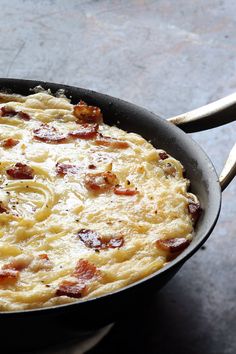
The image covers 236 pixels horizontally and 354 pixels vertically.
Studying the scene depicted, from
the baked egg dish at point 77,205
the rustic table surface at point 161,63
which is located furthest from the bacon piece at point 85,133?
the rustic table surface at point 161,63

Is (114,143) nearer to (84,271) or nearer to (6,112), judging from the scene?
(6,112)

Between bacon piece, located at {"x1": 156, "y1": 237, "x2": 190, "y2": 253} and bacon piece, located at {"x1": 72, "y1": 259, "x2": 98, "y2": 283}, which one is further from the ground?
bacon piece, located at {"x1": 156, "y1": 237, "x2": 190, "y2": 253}

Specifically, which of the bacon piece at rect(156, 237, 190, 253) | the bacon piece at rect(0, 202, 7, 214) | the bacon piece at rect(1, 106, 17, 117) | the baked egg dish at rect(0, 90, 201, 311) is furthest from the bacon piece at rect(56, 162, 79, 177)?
the bacon piece at rect(156, 237, 190, 253)

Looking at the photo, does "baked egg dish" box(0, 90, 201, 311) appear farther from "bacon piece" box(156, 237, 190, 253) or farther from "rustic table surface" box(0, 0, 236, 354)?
"rustic table surface" box(0, 0, 236, 354)

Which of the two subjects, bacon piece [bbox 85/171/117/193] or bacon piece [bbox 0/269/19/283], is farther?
bacon piece [bbox 85/171/117/193]

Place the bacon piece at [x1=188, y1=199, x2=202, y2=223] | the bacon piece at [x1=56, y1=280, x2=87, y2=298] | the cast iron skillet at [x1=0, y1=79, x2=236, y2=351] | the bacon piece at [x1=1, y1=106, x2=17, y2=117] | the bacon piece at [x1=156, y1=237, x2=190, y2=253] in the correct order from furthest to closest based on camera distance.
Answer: the bacon piece at [x1=1, y1=106, x2=17, y2=117], the bacon piece at [x1=188, y1=199, x2=202, y2=223], the bacon piece at [x1=156, y1=237, x2=190, y2=253], the bacon piece at [x1=56, y1=280, x2=87, y2=298], the cast iron skillet at [x1=0, y1=79, x2=236, y2=351]

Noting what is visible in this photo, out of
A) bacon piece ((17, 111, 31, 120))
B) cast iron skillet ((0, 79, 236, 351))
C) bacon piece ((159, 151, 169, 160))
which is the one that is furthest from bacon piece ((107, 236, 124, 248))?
bacon piece ((17, 111, 31, 120))

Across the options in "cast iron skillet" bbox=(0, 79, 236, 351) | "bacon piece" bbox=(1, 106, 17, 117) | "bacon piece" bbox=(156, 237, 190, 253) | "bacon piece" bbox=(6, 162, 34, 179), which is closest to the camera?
"cast iron skillet" bbox=(0, 79, 236, 351)

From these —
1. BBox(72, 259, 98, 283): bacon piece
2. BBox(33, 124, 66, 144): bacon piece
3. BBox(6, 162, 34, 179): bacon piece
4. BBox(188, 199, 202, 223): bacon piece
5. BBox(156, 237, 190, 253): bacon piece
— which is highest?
BBox(156, 237, 190, 253): bacon piece
